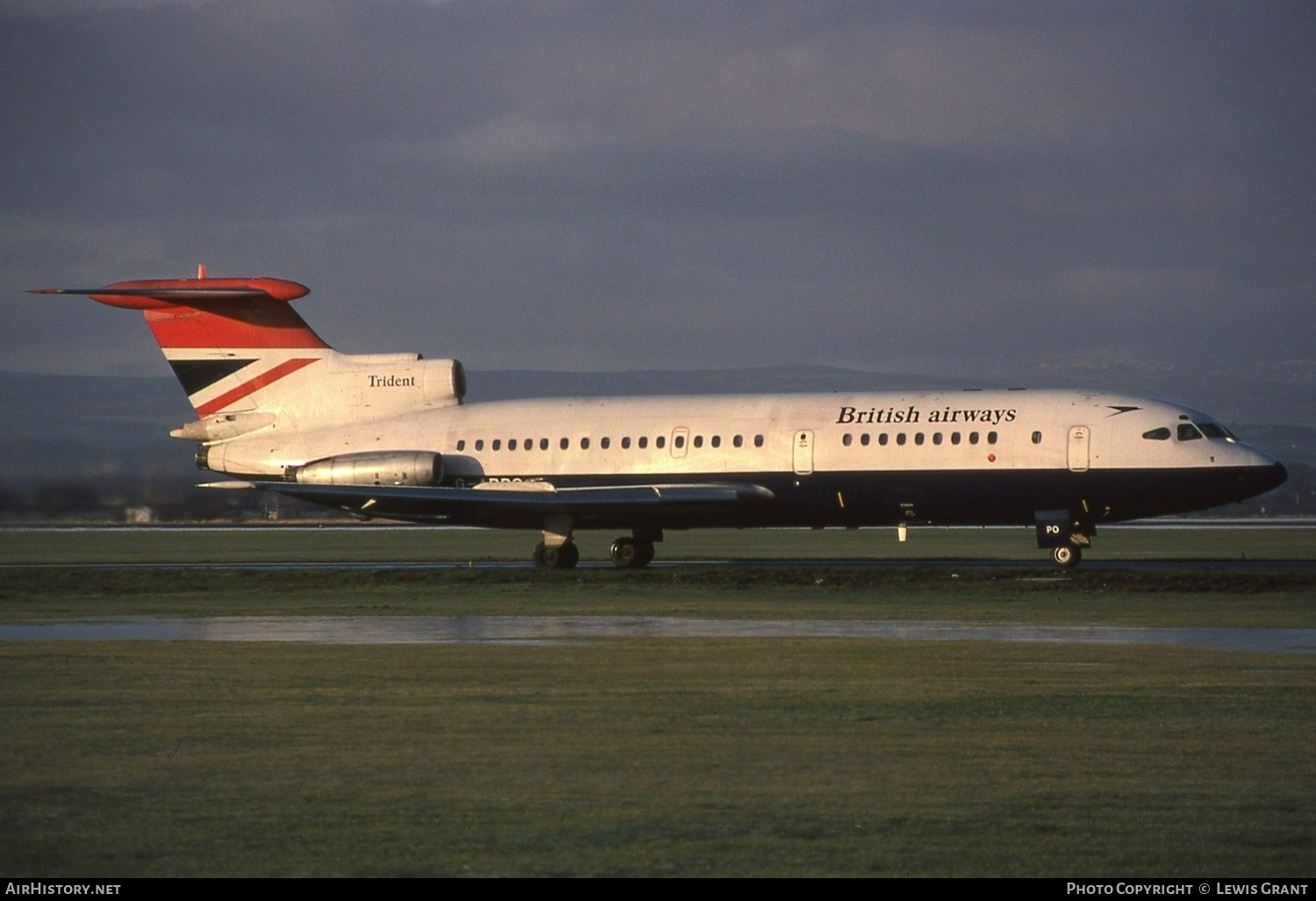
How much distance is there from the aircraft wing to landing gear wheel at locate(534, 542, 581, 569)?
73cm

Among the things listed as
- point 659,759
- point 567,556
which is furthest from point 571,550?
point 659,759

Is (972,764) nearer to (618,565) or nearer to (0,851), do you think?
(0,851)

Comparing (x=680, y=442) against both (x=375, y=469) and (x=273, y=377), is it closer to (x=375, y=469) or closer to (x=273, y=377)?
(x=375, y=469)

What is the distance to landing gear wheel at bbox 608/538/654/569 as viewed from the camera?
4056cm

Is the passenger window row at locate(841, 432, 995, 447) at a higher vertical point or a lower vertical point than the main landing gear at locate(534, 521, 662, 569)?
higher

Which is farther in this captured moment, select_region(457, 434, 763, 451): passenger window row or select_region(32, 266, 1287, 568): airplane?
select_region(457, 434, 763, 451): passenger window row

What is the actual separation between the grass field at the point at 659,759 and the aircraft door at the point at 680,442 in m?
15.7

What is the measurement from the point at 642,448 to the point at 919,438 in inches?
273

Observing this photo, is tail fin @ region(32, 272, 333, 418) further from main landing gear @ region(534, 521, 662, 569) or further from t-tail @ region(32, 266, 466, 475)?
main landing gear @ region(534, 521, 662, 569)

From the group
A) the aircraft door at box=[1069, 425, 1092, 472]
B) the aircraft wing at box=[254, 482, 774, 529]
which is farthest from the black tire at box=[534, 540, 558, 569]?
Answer: the aircraft door at box=[1069, 425, 1092, 472]

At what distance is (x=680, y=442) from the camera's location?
128 ft

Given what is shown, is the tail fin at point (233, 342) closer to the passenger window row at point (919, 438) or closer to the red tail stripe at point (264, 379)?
the red tail stripe at point (264, 379)

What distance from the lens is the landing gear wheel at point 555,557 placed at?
39750 mm

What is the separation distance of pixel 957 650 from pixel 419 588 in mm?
16205
